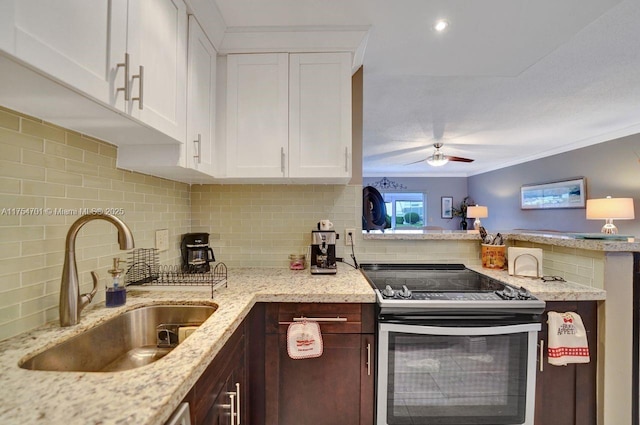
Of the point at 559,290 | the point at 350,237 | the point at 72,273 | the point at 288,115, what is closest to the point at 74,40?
the point at 72,273

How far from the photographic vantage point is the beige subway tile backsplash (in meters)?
0.84

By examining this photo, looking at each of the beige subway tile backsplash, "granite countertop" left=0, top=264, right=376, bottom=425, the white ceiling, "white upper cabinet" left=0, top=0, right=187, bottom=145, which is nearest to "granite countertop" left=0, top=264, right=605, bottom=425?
"granite countertop" left=0, top=264, right=376, bottom=425

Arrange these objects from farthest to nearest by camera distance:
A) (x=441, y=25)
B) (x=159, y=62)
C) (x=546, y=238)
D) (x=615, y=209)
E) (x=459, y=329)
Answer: (x=615, y=209) < (x=546, y=238) < (x=441, y=25) < (x=459, y=329) < (x=159, y=62)

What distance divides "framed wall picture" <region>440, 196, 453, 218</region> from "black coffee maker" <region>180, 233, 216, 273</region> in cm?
742

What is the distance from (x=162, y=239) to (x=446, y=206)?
776 centimetres

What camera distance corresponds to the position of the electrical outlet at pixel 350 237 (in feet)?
6.38

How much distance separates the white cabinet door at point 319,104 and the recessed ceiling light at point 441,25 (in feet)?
1.76

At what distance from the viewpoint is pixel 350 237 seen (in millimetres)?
1951

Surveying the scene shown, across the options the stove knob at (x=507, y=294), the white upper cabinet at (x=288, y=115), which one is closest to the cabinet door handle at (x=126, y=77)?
the white upper cabinet at (x=288, y=115)

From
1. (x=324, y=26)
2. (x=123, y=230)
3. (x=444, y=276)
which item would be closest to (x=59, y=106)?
(x=123, y=230)

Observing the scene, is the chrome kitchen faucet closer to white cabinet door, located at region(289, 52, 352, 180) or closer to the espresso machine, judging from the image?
white cabinet door, located at region(289, 52, 352, 180)

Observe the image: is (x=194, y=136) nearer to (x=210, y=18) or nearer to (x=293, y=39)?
(x=210, y=18)

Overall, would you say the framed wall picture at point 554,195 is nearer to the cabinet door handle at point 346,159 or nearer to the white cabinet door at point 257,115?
the cabinet door handle at point 346,159

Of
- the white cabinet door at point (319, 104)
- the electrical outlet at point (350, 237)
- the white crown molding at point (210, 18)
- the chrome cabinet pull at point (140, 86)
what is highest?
the white crown molding at point (210, 18)
